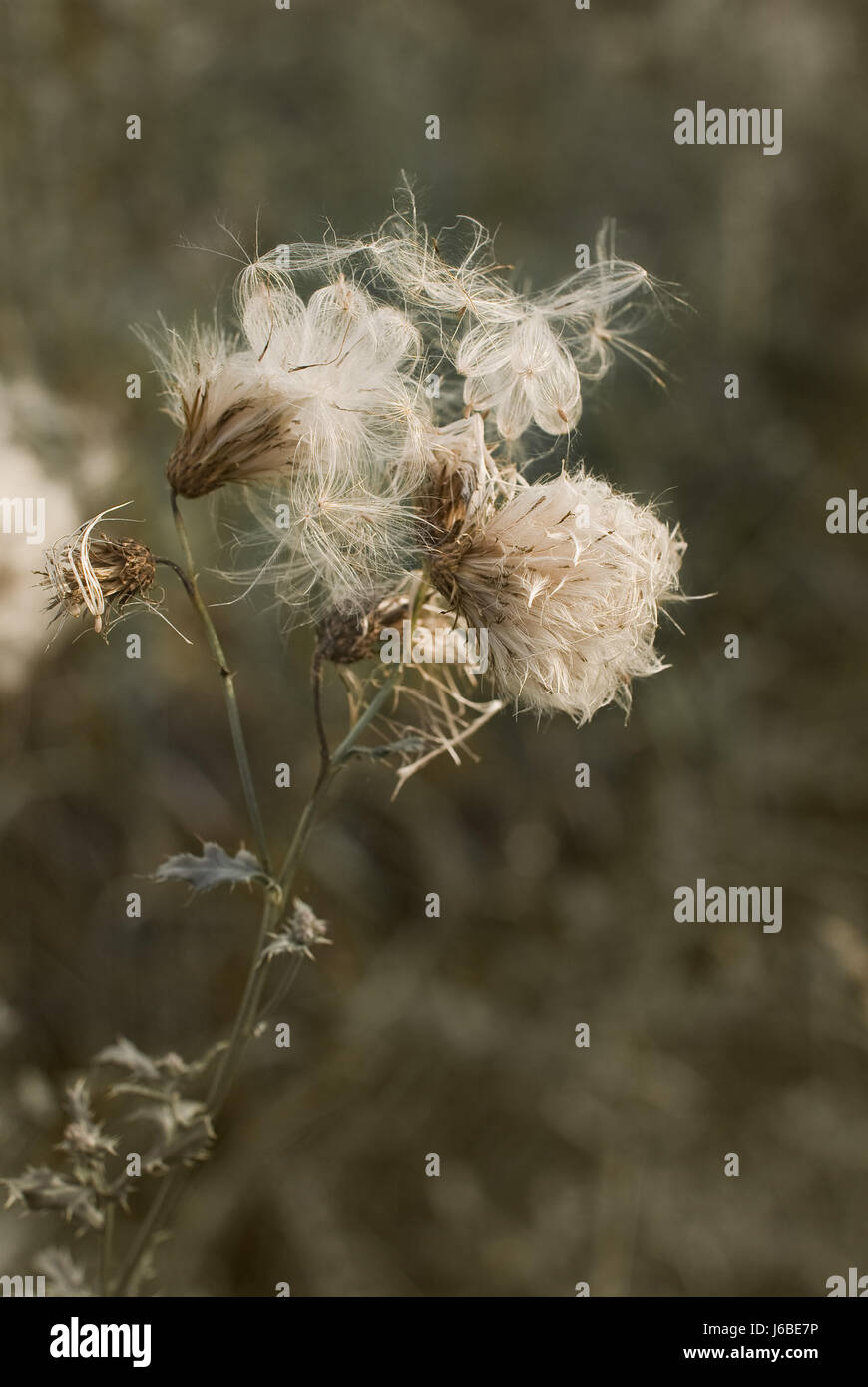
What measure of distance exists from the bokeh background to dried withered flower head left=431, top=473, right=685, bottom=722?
1113 mm

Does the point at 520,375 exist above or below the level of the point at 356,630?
above

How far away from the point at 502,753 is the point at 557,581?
1389mm

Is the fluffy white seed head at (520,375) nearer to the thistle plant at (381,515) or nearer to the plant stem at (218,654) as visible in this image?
the thistle plant at (381,515)

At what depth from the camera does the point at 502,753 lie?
237cm

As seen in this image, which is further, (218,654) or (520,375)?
(520,375)

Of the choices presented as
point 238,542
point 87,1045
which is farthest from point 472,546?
point 87,1045

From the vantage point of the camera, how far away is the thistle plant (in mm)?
996

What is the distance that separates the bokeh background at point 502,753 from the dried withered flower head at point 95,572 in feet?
3.41

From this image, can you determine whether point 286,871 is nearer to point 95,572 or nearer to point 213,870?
point 213,870

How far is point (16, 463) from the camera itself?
183cm

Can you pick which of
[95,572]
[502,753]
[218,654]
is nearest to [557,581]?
[218,654]

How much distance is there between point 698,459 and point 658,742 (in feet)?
2.31

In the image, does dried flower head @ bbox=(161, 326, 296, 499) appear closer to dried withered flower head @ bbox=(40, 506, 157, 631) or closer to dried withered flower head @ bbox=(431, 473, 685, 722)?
dried withered flower head @ bbox=(40, 506, 157, 631)

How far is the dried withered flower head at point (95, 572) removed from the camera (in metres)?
0.96
